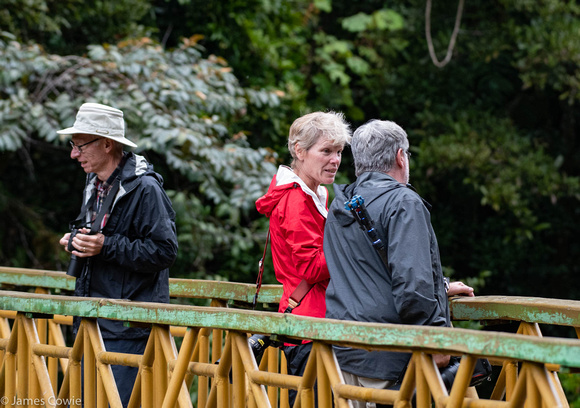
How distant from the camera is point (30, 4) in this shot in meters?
6.87

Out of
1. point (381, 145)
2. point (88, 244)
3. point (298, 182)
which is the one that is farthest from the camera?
point (88, 244)

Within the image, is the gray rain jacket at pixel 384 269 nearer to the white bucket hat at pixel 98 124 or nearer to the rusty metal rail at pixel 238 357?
the rusty metal rail at pixel 238 357

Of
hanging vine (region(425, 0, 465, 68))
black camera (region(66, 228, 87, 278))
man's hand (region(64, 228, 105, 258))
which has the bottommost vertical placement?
black camera (region(66, 228, 87, 278))

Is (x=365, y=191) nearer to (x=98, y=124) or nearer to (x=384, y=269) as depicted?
(x=384, y=269)

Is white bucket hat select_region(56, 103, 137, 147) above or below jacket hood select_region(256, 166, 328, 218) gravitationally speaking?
above

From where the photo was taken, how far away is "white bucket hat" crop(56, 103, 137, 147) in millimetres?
3133

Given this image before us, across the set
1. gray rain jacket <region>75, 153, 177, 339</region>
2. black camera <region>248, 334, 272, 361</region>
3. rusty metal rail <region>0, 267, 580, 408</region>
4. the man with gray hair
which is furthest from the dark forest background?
the man with gray hair

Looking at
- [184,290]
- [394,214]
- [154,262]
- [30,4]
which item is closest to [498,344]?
[394,214]

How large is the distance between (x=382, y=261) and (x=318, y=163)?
0.54 m

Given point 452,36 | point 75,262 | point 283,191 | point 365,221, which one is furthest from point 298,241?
point 452,36

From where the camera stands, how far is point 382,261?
2406mm

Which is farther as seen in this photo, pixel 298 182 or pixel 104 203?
pixel 104 203

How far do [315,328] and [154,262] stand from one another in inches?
40.8

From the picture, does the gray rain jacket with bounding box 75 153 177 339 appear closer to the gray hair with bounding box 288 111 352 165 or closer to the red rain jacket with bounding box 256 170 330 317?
the red rain jacket with bounding box 256 170 330 317
